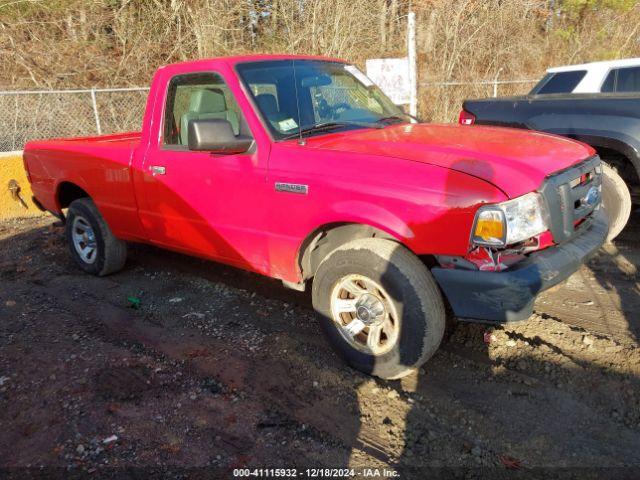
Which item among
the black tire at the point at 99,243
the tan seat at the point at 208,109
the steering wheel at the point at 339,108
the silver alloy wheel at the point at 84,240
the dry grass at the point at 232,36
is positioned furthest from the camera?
the dry grass at the point at 232,36

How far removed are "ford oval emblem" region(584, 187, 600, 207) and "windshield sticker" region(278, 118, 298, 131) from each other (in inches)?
78.4

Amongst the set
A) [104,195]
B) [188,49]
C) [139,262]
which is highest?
[188,49]

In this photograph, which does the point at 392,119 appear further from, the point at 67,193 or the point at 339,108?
the point at 67,193

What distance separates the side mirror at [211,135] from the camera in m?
3.36

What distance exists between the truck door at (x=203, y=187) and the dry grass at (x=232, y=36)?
9.51 meters

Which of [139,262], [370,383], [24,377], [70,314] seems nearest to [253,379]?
[370,383]

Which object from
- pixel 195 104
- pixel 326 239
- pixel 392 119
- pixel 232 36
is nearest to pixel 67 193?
pixel 195 104

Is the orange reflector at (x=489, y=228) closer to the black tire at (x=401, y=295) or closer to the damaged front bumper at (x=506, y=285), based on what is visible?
the damaged front bumper at (x=506, y=285)

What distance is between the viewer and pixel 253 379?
336cm

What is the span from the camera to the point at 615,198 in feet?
16.3

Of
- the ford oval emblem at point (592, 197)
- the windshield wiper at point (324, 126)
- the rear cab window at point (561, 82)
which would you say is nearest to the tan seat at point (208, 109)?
the windshield wiper at point (324, 126)

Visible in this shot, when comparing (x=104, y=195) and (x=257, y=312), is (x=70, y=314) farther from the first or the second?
(x=257, y=312)

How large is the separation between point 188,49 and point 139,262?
897cm

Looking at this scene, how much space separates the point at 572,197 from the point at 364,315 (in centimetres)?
142
